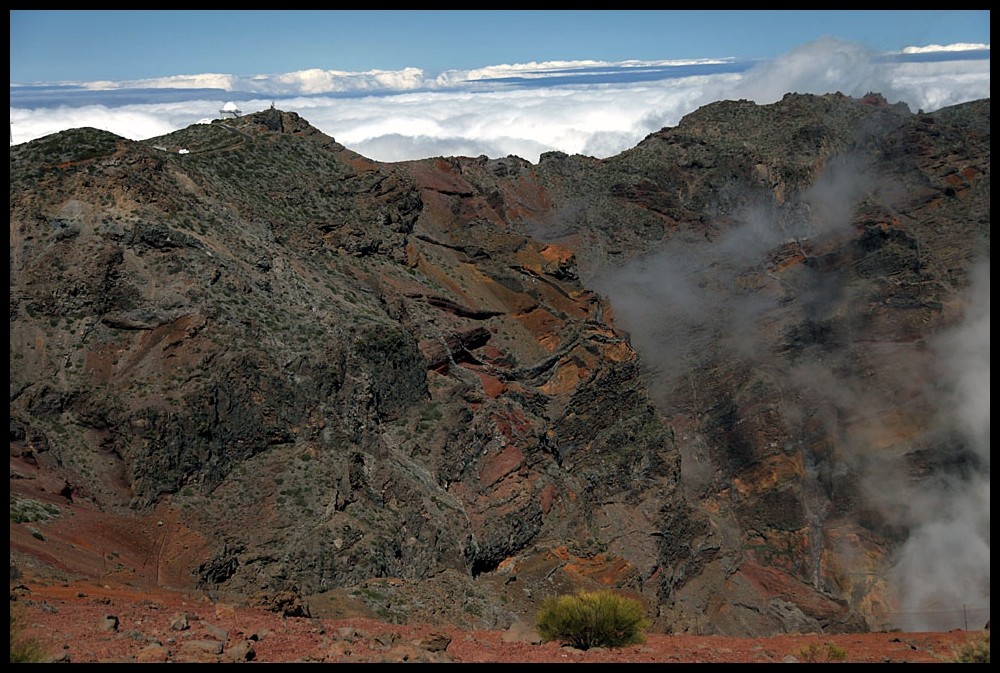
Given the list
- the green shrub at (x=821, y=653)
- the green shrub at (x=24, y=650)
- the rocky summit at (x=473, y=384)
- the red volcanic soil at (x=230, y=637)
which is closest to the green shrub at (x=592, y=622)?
the red volcanic soil at (x=230, y=637)

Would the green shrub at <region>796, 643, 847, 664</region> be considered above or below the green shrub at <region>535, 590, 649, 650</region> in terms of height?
above

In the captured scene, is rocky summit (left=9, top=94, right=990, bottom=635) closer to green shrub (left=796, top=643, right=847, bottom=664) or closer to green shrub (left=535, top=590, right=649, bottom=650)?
green shrub (left=535, top=590, right=649, bottom=650)

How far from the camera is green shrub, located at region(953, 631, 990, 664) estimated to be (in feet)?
51.9

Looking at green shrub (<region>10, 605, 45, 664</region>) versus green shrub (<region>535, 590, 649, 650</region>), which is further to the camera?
green shrub (<region>535, 590, 649, 650</region>)

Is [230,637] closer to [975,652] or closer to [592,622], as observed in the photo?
[592,622]

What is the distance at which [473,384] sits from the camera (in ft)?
148

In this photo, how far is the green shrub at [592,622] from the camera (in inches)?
790

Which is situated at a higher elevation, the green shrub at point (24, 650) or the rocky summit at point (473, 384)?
the green shrub at point (24, 650)

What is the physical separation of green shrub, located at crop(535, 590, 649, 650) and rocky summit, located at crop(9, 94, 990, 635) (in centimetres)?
639

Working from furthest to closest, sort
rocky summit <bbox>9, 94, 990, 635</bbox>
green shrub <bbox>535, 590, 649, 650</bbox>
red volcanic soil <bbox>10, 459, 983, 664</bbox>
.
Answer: rocky summit <bbox>9, 94, 990, 635</bbox>, green shrub <bbox>535, 590, 649, 650</bbox>, red volcanic soil <bbox>10, 459, 983, 664</bbox>

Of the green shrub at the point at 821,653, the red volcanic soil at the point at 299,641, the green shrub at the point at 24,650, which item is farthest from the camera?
the green shrub at the point at 821,653

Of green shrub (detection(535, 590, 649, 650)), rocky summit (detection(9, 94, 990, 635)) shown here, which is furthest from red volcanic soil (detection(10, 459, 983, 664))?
rocky summit (detection(9, 94, 990, 635))

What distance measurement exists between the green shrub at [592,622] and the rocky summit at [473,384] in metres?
6.39

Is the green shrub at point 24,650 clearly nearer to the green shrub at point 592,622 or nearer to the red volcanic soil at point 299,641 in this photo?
the red volcanic soil at point 299,641
